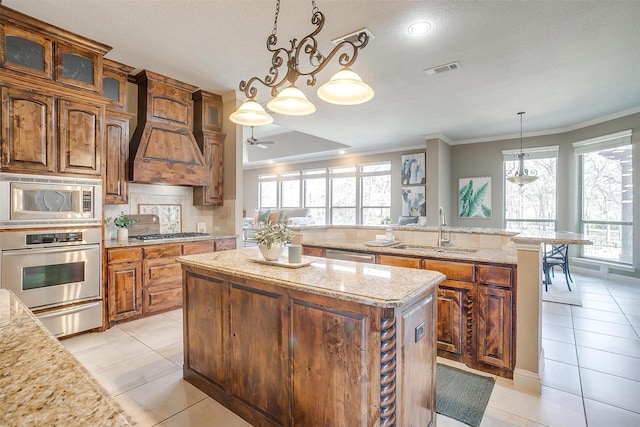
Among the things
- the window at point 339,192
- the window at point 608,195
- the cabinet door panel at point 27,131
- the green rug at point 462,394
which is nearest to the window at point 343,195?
the window at point 339,192

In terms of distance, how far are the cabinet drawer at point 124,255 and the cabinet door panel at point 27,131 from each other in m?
1.00

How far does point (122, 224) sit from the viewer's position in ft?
12.4

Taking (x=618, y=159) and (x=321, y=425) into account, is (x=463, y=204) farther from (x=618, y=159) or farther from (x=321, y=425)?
(x=321, y=425)

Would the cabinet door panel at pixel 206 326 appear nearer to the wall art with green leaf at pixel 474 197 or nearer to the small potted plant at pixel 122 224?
the small potted plant at pixel 122 224

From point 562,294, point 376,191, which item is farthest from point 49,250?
point 376,191

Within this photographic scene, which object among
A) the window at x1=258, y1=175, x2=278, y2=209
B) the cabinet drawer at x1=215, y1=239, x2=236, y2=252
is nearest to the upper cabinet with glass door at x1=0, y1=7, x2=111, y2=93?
the cabinet drawer at x1=215, y1=239, x2=236, y2=252

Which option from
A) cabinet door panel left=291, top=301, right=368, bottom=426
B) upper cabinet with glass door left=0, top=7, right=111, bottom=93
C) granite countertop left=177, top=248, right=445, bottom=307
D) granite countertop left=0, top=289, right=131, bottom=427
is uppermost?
upper cabinet with glass door left=0, top=7, right=111, bottom=93

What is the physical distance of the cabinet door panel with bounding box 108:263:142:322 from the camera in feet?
11.2

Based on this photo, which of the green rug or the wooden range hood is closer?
the green rug

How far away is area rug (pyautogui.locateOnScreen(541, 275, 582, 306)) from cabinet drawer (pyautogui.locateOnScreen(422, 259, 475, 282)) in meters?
2.94

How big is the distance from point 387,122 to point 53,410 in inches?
241

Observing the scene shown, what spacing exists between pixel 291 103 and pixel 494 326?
2313mm

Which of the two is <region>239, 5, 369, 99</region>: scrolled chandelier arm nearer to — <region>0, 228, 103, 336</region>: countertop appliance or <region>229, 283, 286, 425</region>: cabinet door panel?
<region>229, 283, 286, 425</region>: cabinet door panel

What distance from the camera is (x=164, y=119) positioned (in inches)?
160
